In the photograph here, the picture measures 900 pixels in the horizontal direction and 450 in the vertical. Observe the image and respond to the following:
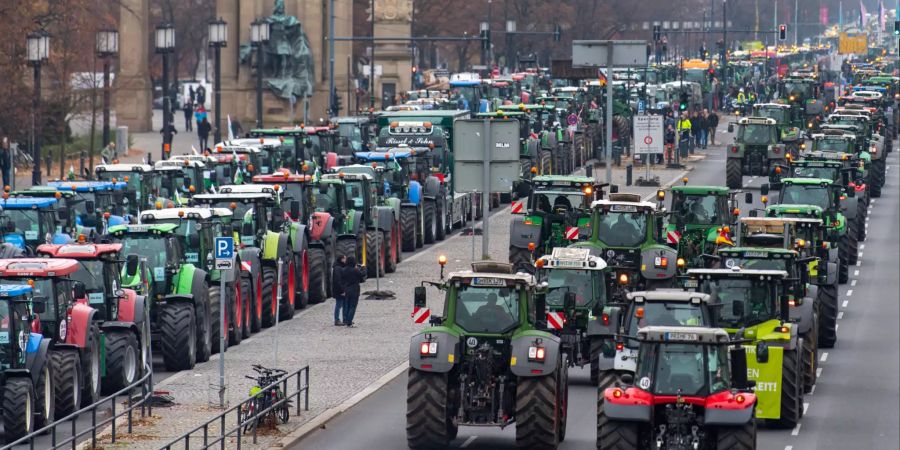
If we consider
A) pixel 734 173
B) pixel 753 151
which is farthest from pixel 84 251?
pixel 753 151

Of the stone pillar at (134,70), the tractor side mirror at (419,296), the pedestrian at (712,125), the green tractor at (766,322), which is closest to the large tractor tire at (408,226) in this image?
the green tractor at (766,322)

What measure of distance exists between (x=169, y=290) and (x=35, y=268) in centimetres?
543

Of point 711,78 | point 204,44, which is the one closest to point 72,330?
point 711,78

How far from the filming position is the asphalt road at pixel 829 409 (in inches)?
1134

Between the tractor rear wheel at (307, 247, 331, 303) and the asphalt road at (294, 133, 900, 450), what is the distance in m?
9.64

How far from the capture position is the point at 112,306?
106 feet

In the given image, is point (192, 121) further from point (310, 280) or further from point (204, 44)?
point (310, 280)

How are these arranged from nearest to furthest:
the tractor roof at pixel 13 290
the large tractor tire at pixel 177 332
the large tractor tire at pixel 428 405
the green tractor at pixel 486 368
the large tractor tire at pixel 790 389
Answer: the green tractor at pixel 486 368, the large tractor tire at pixel 428 405, the tractor roof at pixel 13 290, the large tractor tire at pixel 790 389, the large tractor tire at pixel 177 332

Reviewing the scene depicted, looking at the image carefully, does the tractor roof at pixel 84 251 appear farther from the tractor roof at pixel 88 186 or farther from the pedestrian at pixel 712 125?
the pedestrian at pixel 712 125

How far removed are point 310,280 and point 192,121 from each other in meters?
59.5

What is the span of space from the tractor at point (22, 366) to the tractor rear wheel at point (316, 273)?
1549cm

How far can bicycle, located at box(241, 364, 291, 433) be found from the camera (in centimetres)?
2858

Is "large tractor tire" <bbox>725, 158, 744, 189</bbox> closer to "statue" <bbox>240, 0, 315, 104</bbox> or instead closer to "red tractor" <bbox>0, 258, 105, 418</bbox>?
"statue" <bbox>240, 0, 315, 104</bbox>

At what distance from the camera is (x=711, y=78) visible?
111 m
